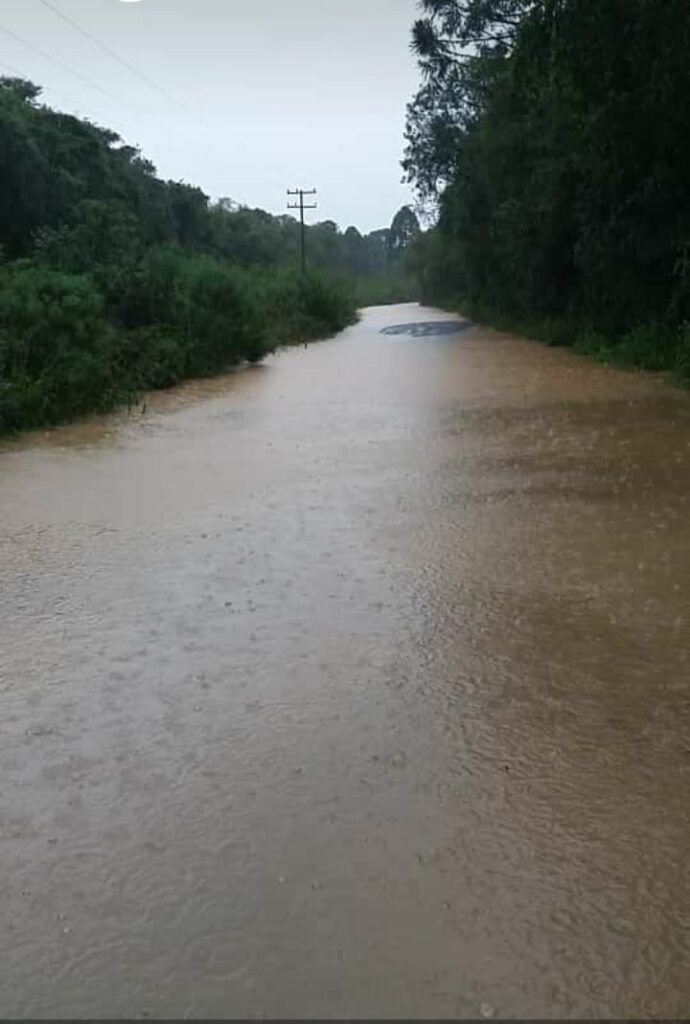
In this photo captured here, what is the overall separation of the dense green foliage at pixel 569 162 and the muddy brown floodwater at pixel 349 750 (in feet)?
17.1

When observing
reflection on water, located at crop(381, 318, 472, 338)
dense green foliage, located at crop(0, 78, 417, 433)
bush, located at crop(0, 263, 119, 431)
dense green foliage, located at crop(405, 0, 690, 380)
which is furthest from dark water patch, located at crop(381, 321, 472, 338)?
bush, located at crop(0, 263, 119, 431)

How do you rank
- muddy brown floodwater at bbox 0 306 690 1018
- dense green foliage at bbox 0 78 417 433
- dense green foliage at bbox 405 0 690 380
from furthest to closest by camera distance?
1. dense green foliage at bbox 0 78 417 433
2. dense green foliage at bbox 405 0 690 380
3. muddy brown floodwater at bbox 0 306 690 1018

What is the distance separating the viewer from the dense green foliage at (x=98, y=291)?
1473cm

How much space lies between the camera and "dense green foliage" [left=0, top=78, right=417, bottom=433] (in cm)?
1473

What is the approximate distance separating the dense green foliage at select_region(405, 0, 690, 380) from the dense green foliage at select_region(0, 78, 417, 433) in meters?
6.59

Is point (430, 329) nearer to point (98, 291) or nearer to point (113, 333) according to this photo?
point (98, 291)

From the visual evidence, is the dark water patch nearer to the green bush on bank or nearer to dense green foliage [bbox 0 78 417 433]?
dense green foliage [bbox 0 78 417 433]

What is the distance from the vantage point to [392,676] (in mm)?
4750

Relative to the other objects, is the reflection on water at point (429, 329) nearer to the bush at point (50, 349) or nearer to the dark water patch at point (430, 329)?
the dark water patch at point (430, 329)

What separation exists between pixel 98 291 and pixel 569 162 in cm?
932

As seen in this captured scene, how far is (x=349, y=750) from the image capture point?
4.01 meters

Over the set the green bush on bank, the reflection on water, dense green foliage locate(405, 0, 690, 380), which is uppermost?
dense green foliage locate(405, 0, 690, 380)

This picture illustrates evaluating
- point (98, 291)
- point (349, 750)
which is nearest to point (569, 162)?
point (98, 291)

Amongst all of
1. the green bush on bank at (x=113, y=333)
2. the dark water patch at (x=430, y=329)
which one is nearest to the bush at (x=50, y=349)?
the green bush on bank at (x=113, y=333)
